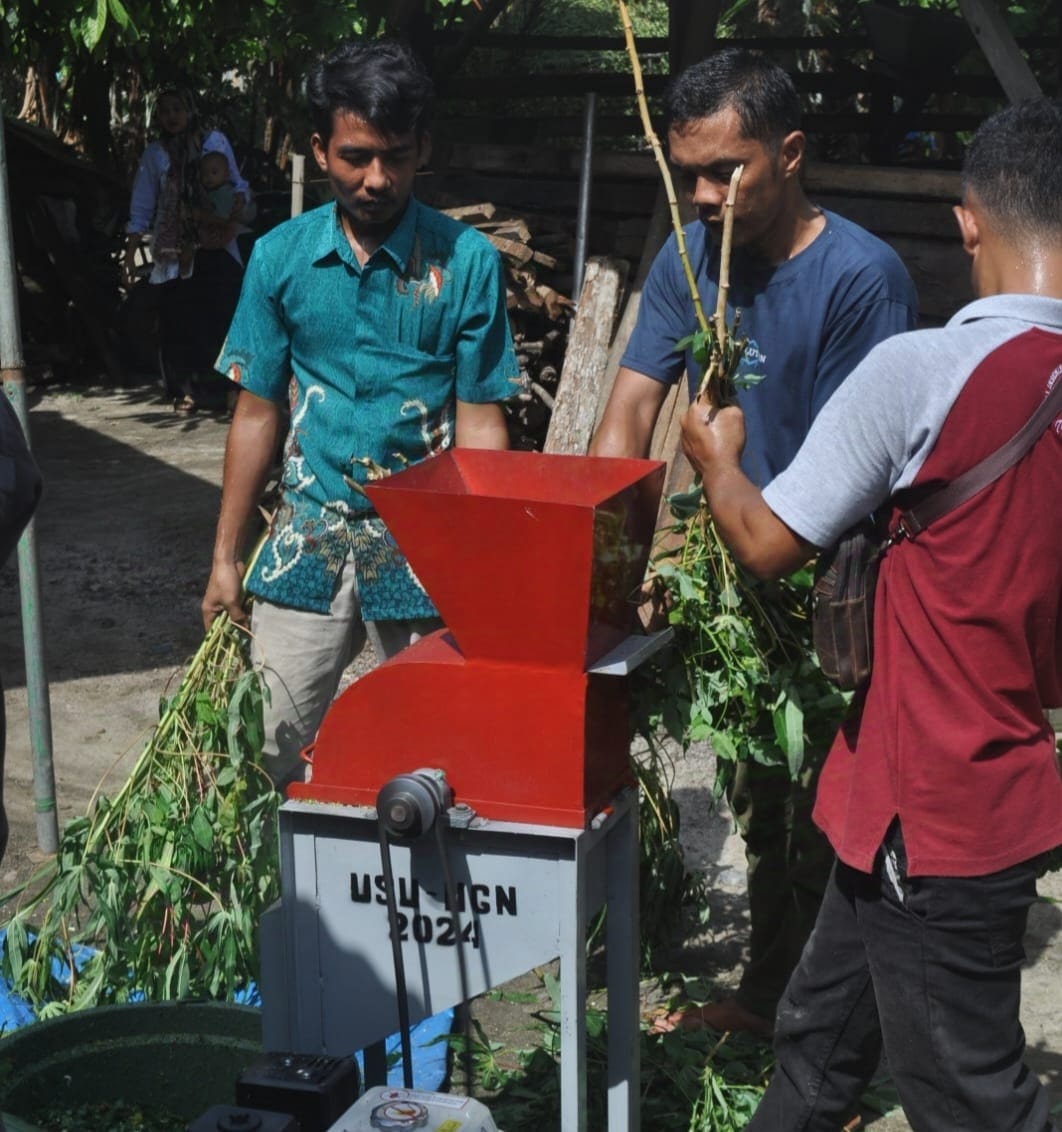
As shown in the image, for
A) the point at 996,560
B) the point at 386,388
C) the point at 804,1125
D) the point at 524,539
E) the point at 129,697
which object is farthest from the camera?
the point at 129,697

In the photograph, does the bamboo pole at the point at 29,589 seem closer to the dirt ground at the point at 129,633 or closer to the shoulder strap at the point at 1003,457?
the dirt ground at the point at 129,633

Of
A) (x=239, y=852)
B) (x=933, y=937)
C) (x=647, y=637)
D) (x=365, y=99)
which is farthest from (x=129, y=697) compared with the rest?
(x=933, y=937)

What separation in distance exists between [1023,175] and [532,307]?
5.51 meters

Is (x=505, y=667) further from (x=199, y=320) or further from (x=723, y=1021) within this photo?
(x=199, y=320)

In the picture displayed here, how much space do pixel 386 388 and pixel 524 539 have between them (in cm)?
108

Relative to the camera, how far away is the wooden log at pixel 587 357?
700cm

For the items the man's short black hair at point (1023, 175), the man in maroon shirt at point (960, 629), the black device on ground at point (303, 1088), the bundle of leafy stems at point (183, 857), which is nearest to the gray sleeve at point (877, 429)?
the man in maroon shirt at point (960, 629)

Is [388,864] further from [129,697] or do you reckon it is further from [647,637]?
[129,697]

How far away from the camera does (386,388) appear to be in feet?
10.9

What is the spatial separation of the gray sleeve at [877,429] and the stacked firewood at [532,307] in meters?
5.27

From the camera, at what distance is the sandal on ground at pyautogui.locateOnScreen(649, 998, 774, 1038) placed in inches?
138

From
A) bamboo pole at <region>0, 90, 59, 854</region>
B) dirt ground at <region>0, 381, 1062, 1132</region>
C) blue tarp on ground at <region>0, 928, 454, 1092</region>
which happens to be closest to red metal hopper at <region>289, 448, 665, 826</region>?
blue tarp on ground at <region>0, 928, 454, 1092</region>

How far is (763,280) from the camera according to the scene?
3.13 metres

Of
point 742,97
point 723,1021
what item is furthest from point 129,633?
point 742,97
